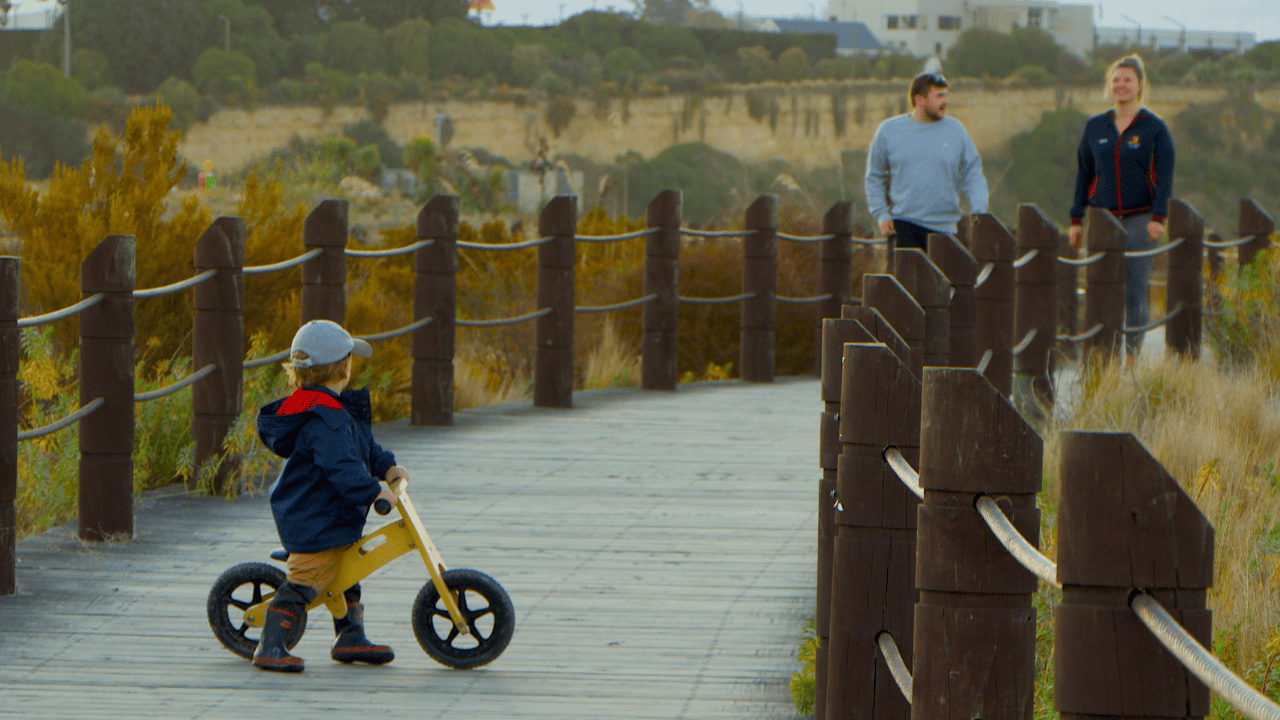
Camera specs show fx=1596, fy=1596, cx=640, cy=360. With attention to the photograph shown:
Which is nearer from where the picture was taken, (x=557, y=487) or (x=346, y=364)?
(x=346, y=364)

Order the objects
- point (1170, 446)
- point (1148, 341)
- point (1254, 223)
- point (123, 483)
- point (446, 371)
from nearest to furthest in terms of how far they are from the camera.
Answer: point (123, 483) → point (1170, 446) → point (446, 371) → point (1254, 223) → point (1148, 341)

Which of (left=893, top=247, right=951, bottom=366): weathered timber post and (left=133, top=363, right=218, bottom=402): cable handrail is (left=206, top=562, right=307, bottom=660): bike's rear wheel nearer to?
(left=133, top=363, right=218, bottom=402): cable handrail

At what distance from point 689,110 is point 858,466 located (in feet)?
232

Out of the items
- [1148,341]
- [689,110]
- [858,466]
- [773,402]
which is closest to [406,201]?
[689,110]

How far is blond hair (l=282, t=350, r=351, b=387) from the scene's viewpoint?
3.76m

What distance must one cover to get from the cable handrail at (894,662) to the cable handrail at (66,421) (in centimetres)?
278

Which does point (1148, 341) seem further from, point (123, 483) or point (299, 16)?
point (299, 16)

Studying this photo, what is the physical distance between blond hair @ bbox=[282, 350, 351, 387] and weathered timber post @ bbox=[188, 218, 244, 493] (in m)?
1.99

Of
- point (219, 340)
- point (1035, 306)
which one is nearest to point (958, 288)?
point (1035, 306)

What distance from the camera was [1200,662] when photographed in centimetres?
147

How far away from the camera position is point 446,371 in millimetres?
7809

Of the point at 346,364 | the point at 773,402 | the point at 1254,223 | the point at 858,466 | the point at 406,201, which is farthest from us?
the point at 406,201

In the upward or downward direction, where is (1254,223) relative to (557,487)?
upward

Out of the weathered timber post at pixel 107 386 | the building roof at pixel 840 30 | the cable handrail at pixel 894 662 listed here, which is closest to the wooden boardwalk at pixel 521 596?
the weathered timber post at pixel 107 386
